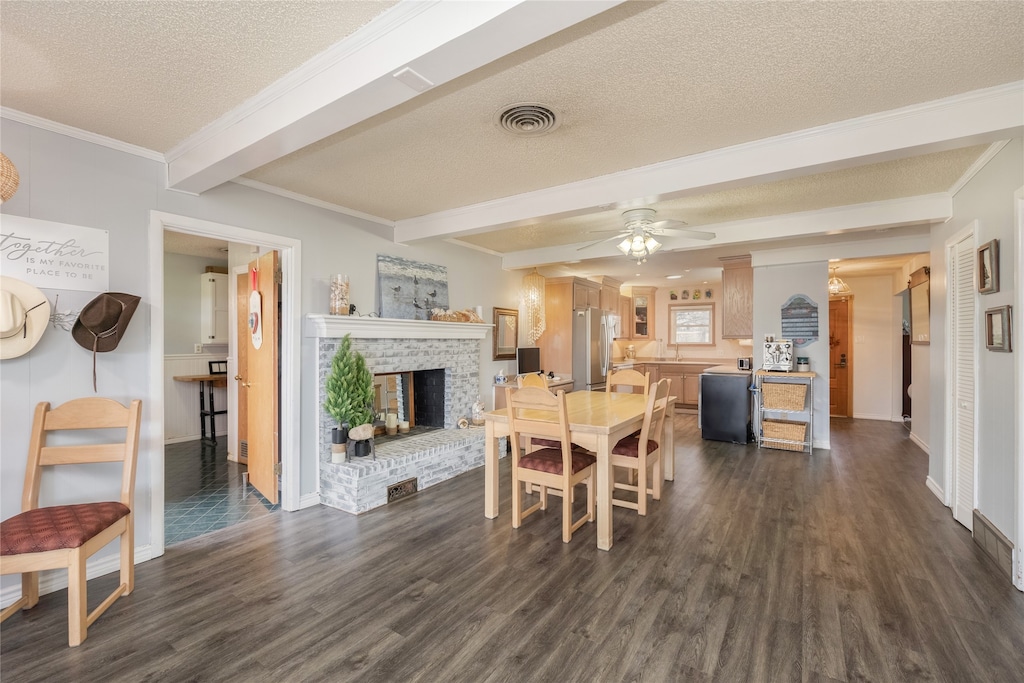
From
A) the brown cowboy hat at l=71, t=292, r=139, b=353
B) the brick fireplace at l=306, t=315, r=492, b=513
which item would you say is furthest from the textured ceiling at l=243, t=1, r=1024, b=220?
the brick fireplace at l=306, t=315, r=492, b=513

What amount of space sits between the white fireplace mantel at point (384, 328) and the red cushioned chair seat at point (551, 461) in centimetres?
Result: 173

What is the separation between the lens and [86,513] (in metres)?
2.14

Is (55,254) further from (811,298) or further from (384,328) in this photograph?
(811,298)

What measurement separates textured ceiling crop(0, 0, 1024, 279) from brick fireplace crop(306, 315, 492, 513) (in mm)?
1331

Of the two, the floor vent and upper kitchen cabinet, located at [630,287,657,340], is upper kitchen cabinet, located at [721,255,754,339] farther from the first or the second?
the floor vent

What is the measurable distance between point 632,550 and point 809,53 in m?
2.68

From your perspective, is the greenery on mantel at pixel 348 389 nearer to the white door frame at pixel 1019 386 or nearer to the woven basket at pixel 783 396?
the white door frame at pixel 1019 386

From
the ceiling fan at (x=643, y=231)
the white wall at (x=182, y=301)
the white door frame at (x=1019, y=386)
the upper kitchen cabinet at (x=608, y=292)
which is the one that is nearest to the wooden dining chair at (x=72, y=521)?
the ceiling fan at (x=643, y=231)

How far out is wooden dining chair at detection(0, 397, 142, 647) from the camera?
192 centimetres

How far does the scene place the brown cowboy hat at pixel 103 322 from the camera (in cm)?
245

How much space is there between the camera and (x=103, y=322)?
8.13ft

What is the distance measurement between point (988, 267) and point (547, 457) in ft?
9.47

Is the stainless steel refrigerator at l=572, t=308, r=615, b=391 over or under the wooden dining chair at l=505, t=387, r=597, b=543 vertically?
over

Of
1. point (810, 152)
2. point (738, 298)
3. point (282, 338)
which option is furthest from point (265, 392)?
point (738, 298)
